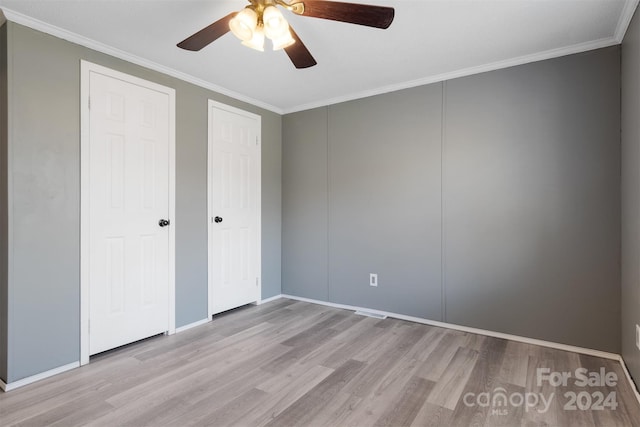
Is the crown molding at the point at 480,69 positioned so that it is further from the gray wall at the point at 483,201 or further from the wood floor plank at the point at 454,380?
the wood floor plank at the point at 454,380

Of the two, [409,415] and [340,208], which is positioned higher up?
[340,208]

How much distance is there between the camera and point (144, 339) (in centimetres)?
284

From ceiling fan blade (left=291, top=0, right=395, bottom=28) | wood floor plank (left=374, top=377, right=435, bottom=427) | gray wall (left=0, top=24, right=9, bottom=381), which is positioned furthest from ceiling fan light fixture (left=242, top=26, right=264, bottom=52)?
wood floor plank (left=374, top=377, right=435, bottom=427)

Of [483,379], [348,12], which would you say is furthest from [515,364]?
[348,12]

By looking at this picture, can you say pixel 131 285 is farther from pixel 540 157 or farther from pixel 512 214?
pixel 540 157

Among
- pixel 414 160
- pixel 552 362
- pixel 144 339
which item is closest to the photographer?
pixel 552 362

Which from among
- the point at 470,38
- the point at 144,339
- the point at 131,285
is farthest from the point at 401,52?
the point at 144,339

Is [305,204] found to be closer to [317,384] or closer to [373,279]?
[373,279]

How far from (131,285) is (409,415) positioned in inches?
88.7

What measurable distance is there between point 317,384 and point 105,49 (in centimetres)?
283

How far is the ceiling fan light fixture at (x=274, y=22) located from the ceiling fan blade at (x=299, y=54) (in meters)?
0.17

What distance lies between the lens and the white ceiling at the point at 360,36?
2031mm

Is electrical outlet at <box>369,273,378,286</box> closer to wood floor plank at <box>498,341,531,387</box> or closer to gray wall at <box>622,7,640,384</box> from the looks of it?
wood floor plank at <box>498,341,531,387</box>

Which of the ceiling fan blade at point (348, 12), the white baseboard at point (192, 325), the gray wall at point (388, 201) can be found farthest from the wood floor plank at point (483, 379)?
the white baseboard at point (192, 325)
